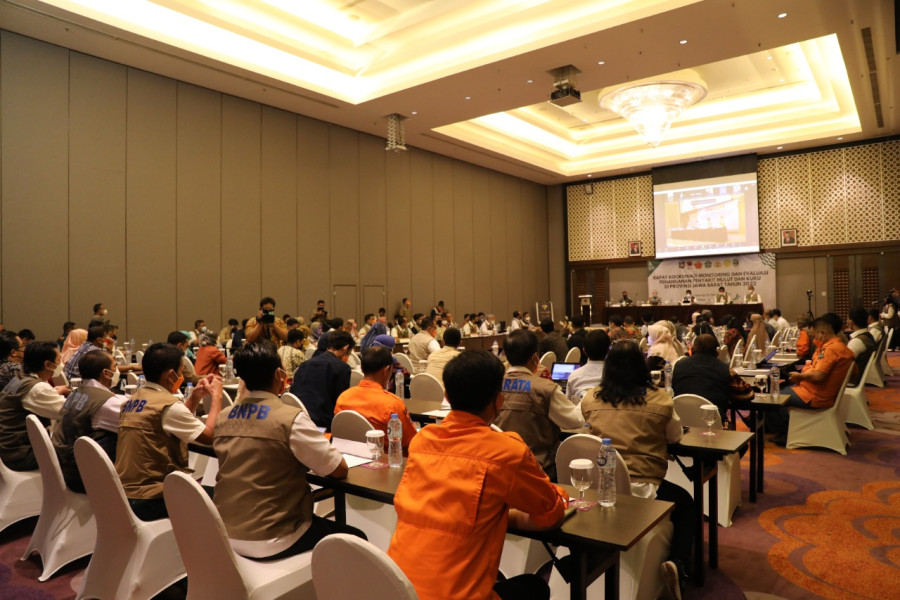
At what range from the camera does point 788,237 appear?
50.1 feet

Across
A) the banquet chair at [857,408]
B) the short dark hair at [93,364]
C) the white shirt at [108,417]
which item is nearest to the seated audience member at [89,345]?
the short dark hair at [93,364]

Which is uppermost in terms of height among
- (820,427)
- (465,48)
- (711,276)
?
(465,48)

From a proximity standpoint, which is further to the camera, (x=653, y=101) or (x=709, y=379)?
(x=653, y=101)

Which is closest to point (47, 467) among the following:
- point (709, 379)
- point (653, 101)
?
point (709, 379)

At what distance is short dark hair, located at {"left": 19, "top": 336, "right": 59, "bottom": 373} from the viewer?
3834 millimetres

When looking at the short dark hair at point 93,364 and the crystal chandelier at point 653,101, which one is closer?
the short dark hair at point 93,364

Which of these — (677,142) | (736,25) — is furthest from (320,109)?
(677,142)

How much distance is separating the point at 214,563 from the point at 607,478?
1429 millimetres

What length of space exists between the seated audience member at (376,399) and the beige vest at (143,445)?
0.96 meters

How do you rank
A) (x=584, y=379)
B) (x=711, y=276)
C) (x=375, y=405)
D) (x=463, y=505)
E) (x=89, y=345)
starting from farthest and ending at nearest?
1. (x=711, y=276)
2. (x=89, y=345)
3. (x=584, y=379)
4. (x=375, y=405)
5. (x=463, y=505)

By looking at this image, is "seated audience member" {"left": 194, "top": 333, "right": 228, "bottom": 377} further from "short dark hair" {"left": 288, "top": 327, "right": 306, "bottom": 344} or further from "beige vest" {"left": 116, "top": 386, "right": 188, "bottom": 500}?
"beige vest" {"left": 116, "top": 386, "right": 188, "bottom": 500}

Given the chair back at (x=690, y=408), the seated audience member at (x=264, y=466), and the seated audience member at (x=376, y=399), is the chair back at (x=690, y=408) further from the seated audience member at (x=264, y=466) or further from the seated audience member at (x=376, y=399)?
the seated audience member at (x=264, y=466)

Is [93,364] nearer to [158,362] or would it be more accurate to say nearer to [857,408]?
[158,362]

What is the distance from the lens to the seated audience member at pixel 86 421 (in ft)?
10.2
